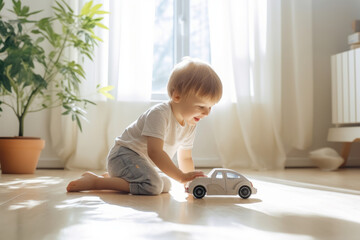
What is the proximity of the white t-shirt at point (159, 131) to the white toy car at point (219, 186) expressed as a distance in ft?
0.71

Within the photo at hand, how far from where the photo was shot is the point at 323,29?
340cm

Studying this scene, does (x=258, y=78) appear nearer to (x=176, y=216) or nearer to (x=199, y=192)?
(x=199, y=192)

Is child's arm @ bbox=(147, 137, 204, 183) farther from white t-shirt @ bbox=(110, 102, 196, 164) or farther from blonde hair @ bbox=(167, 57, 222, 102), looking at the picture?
blonde hair @ bbox=(167, 57, 222, 102)

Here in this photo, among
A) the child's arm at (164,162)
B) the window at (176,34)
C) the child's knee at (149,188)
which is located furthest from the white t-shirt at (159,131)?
the window at (176,34)

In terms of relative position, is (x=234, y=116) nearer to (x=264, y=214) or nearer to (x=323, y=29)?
(x=323, y=29)

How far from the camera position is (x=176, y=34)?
10.7 ft

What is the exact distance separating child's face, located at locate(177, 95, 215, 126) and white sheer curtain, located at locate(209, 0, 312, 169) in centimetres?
154

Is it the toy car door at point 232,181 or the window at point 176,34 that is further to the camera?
the window at point 176,34

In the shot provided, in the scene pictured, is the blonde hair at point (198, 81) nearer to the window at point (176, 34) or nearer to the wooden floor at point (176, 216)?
the wooden floor at point (176, 216)

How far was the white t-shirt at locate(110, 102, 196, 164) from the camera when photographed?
5.11 ft

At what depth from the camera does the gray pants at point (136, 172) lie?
1.55m

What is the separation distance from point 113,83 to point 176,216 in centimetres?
206

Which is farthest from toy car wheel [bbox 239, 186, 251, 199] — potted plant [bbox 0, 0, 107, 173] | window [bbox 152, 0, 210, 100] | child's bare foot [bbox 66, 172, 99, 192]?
window [bbox 152, 0, 210, 100]

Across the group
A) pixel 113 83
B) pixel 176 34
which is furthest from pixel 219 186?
pixel 176 34
